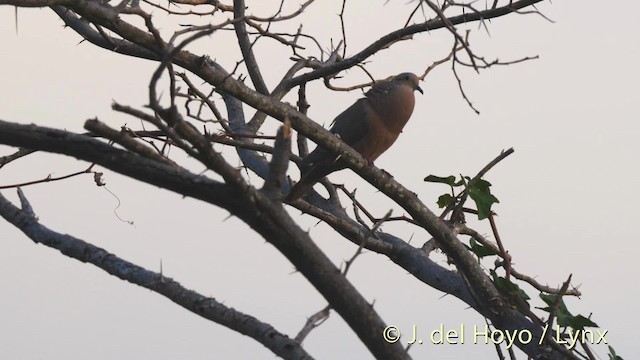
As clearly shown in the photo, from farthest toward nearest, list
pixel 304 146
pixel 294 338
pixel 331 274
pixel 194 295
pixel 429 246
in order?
1. pixel 304 146
2. pixel 429 246
3. pixel 194 295
4. pixel 294 338
5. pixel 331 274

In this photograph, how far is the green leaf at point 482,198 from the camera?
536 cm

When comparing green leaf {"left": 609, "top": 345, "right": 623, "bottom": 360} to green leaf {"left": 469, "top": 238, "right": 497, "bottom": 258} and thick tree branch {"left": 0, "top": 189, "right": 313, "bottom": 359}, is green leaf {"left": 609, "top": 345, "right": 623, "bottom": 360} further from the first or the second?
thick tree branch {"left": 0, "top": 189, "right": 313, "bottom": 359}

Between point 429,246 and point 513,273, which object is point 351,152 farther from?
point 513,273

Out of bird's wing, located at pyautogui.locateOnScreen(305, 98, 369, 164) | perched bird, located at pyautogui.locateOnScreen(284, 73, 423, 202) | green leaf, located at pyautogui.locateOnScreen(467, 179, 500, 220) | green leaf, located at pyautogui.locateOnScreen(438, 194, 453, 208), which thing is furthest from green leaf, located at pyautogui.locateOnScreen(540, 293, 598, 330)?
bird's wing, located at pyautogui.locateOnScreen(305, 98, 369, 164)

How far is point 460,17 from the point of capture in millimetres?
4934

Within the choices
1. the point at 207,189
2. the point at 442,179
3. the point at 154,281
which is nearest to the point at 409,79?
the point at 442,179

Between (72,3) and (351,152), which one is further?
(351,152)

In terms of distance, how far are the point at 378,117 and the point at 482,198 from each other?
1.30m

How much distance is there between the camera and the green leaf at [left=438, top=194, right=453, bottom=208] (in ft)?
18.4

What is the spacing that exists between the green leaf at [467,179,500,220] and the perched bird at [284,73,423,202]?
3.52 feet

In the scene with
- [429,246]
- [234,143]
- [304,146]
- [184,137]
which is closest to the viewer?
[184,137]

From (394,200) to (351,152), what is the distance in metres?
0.36

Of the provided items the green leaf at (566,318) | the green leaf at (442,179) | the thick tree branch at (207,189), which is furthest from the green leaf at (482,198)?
the thick tree branch at (207,189)

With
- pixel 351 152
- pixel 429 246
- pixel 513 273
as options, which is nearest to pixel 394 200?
pixel 351 152
